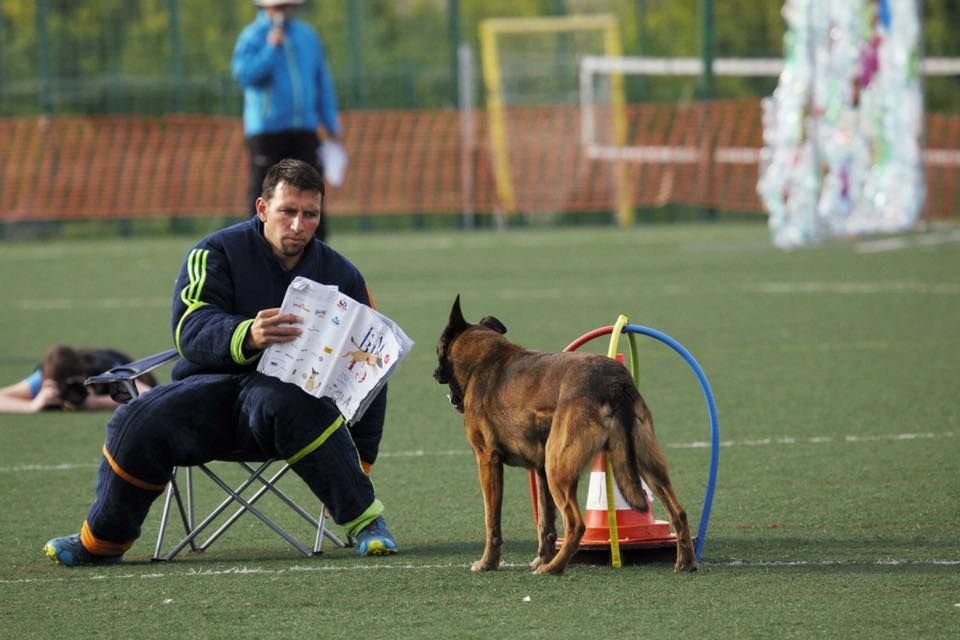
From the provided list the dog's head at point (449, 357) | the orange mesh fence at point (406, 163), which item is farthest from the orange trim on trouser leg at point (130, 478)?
the orange mesh fence at point (406, 163)

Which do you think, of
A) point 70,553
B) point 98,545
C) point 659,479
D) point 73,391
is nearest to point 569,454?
point 659,479

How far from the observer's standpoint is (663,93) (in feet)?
89.1

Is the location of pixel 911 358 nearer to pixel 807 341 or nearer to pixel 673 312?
pixel 807 341

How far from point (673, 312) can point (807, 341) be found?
181 cm

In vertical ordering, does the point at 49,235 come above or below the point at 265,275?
below

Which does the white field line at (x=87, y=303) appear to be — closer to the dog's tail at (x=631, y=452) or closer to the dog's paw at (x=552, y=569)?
the dog's paw at (x=552, y=569)

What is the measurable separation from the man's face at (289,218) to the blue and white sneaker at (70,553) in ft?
3.90

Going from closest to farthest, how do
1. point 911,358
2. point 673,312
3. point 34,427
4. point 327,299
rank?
1. point 327,299
2. point 34,427
3. point 911,358
4. point 673,312

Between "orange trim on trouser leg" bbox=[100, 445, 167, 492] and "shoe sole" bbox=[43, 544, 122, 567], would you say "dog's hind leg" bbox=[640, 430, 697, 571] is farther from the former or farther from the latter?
"shoe sole" bbox=[43, 544, 122, 567]

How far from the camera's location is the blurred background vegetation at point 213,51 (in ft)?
85.3

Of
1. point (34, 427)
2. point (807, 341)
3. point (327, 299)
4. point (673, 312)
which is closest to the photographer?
point (327, 299)

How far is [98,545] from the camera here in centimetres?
598

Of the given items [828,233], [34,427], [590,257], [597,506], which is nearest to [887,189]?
[828,233]

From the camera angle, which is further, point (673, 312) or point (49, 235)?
point (49, 235)
